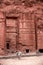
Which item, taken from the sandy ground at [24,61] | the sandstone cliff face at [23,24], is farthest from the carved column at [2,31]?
the sandy ground at [24,61]

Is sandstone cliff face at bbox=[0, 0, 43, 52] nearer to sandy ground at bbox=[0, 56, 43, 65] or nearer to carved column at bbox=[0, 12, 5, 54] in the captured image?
carved column at bbox=[0, 12, 5, 54]

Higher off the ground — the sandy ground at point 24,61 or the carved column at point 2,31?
the carved column at point 2,31

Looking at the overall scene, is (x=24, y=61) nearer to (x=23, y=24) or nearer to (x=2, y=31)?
(x=2, y=31)

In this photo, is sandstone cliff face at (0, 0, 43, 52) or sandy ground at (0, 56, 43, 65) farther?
sandstone cliff face at (0, 0, 43, 52)

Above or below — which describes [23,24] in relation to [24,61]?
above

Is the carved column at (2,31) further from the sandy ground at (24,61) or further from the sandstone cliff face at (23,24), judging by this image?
the sandy ground at (24,61)

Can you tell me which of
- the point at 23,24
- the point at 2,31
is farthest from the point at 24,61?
the point at 23,24

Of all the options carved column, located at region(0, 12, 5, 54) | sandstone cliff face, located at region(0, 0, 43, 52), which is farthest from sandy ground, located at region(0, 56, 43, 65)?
sandstone cliff face, located at region(0, 0, 43, 52)

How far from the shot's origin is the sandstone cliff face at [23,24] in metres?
14.8

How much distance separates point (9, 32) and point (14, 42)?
74 cm

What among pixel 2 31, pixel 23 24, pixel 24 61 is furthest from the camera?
pixel 23 24

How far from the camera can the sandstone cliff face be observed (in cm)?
1480

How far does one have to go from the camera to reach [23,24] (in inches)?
586

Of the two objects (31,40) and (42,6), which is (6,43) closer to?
(31,40)
